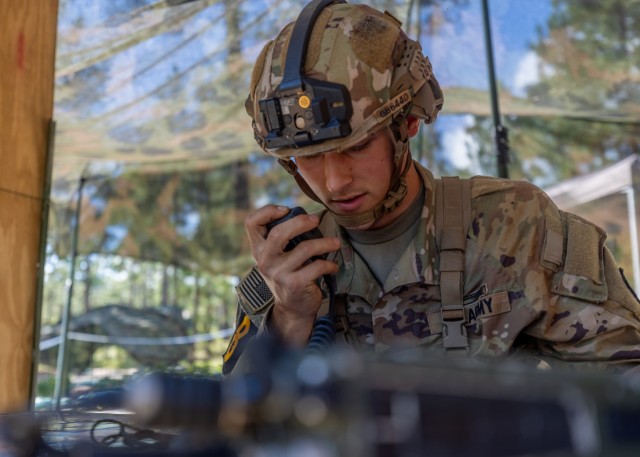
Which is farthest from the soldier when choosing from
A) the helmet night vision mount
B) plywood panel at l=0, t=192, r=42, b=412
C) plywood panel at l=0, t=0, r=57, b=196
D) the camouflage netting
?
the camouflage netting

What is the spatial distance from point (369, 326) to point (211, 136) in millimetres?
4789

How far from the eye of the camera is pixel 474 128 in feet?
21.4

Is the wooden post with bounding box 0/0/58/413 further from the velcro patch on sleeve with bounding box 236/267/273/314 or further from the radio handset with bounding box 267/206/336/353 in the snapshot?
the radio handset with bounding box 267/206/336/353

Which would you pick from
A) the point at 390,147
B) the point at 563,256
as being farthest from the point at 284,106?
the point at 563,256

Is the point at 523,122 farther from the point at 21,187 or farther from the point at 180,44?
the point at 21,187

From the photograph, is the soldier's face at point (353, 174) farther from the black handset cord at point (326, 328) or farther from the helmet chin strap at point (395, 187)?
the black handset cord at point (326, 328)

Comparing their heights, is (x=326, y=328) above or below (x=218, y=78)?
below

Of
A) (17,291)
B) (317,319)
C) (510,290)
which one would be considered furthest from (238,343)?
(17,291)

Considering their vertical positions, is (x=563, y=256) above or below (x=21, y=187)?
below

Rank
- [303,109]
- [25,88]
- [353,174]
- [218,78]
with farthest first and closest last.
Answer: [218,78]
[25,88]
[353,174]
[303,109]

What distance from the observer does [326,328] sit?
1853 millimetres

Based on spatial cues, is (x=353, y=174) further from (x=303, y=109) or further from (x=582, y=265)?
(x=582, y=265)

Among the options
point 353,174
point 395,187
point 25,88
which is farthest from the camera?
point 25,88

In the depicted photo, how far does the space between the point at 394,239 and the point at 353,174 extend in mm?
332
